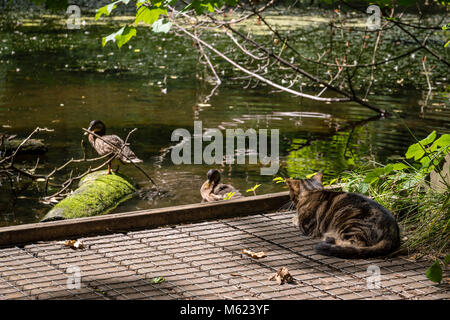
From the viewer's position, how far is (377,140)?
13336 millimetres

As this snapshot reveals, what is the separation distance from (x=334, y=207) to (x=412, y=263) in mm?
838

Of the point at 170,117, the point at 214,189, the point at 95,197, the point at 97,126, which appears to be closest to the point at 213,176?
the point at 214,189

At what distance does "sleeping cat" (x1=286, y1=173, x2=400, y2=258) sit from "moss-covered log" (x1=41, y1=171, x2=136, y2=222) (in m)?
3.46

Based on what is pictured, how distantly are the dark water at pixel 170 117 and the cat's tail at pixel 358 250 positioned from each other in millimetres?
4367

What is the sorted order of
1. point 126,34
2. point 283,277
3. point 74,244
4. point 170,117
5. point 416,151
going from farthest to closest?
point 170,117
point 416,151
point 126,34
point 74,244
point 283,277

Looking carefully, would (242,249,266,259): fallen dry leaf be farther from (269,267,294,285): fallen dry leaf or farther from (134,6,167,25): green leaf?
(134,6,167,25): green leaf

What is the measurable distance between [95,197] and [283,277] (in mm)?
4690

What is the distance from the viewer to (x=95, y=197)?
Result: 9.16 m

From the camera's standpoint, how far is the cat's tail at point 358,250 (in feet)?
17.9

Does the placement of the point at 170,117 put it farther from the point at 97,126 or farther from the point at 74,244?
the point at 74,244

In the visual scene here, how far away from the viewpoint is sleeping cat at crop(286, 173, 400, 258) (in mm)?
5512

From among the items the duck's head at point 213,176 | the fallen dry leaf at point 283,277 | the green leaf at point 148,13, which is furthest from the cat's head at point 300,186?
the duck's head at point 213,176

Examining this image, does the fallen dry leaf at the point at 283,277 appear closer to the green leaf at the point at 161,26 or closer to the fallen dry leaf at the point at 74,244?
the fallen dry leaf at the point at 74,244

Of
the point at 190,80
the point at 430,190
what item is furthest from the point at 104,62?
the point at 430,190
